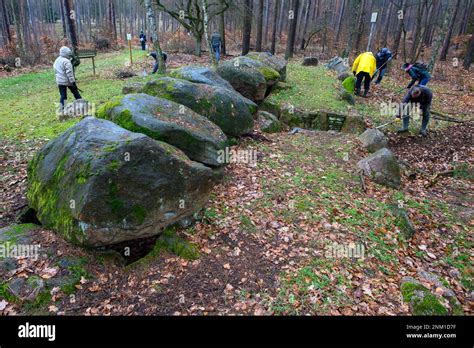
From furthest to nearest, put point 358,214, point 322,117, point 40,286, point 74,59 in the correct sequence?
point 74,59 < point 322,117 < point 358,214 < point 40,286

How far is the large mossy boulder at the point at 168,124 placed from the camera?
17.7 ft

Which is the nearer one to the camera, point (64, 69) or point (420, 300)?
point (420, 300)

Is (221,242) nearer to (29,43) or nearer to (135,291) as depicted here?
(135,291)

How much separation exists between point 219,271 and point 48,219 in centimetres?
261

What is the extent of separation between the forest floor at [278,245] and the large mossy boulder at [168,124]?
0.92m

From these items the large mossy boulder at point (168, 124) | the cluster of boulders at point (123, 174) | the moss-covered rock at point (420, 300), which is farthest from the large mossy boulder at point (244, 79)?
the moss-covered rock at point (420, 300)

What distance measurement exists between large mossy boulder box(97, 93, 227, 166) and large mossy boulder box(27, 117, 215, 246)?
0.62 meters

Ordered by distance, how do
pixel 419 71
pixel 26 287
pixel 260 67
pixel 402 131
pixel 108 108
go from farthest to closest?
pixel 260 67 → pixel 419 71 → pixel 402 131 → pixel 108 108 → pixel 26 287

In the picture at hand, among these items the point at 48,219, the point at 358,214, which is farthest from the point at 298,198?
the point at 48,219

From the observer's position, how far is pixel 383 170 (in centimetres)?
753

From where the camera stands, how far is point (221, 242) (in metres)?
5.06

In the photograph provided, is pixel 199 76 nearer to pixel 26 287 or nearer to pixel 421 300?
pixel 26 287

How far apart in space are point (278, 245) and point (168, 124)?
2821mm

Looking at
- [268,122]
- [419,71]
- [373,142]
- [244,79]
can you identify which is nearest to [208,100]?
[268,122]
